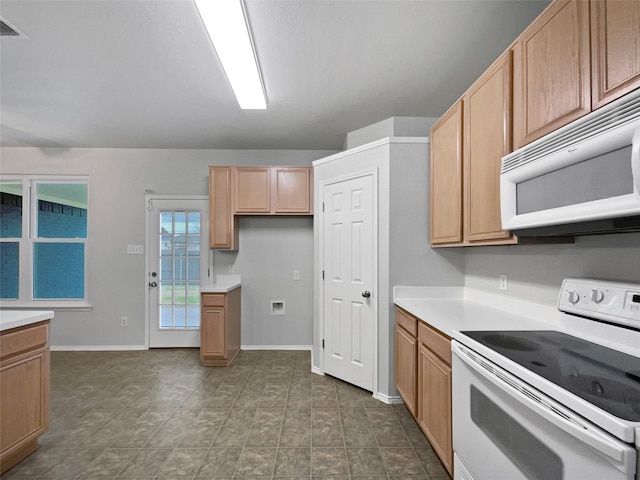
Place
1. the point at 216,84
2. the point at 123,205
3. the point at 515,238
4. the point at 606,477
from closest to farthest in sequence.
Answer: the point at 606,477 → the point at 515,238 → the point at 216,84 → the point at 123,205

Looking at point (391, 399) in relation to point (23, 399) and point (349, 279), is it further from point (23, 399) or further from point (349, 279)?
point (23, 399)

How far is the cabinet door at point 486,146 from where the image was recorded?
1.58 meters

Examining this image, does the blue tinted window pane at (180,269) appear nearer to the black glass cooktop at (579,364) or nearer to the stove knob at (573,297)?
the black glass cooktop at (579,364)

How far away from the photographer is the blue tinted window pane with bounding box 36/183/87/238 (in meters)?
4.18

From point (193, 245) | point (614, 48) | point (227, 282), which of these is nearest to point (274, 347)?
point (227, 282)

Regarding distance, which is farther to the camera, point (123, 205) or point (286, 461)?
point (123, 205)

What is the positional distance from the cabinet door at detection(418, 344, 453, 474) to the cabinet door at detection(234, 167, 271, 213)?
8.72 feet

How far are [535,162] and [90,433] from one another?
3.31 meters

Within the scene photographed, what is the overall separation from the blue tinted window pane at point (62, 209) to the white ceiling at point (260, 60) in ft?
2.78

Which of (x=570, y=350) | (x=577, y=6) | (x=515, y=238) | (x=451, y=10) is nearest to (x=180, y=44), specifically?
(x=451, y=10)

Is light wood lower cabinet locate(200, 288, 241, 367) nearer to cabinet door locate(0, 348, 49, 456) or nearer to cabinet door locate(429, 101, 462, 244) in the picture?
cabinet door locate(0, 348, 49, 456)

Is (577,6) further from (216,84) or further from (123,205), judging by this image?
(123,205)

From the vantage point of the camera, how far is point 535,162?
1269 millimetres

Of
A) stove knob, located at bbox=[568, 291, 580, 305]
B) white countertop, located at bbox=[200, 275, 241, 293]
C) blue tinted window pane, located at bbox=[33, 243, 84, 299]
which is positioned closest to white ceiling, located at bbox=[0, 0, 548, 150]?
blue tinted window pane, located at bbox=[33, 243, 84, 299]
